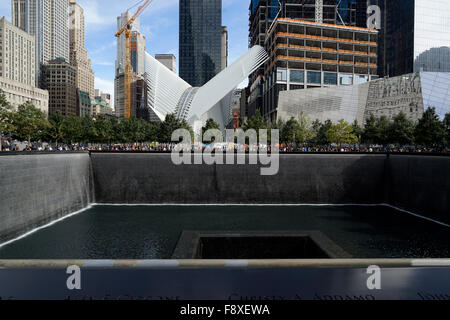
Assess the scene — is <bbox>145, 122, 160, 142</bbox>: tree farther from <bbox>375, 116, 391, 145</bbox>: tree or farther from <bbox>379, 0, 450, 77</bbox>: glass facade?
<bbox>379, 0, 450, 77</bbox>: glass facade

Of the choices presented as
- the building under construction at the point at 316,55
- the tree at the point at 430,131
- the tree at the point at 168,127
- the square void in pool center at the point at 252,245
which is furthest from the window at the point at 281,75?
the square void in pool center at the point at 252,245

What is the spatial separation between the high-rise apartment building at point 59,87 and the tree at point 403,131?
171320 mm

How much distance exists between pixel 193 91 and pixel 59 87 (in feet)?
432

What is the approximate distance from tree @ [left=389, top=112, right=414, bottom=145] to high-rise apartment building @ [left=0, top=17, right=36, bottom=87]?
143210 mm

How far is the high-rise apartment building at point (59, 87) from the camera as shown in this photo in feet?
586

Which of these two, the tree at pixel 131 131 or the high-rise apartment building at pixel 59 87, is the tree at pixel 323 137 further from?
the high-rise apartment building at pixel 59 87

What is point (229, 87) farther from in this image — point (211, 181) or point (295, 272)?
point (295, 272)

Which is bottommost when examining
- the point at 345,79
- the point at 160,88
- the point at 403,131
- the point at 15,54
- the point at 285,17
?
the point at 403,131

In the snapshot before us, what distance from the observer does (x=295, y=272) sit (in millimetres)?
3898

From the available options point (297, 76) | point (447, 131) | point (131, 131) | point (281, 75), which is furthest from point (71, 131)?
point (297, 76)

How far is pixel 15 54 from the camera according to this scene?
139000 mm

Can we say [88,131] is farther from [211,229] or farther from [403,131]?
[403,131]

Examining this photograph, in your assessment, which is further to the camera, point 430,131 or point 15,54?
point 15,54
